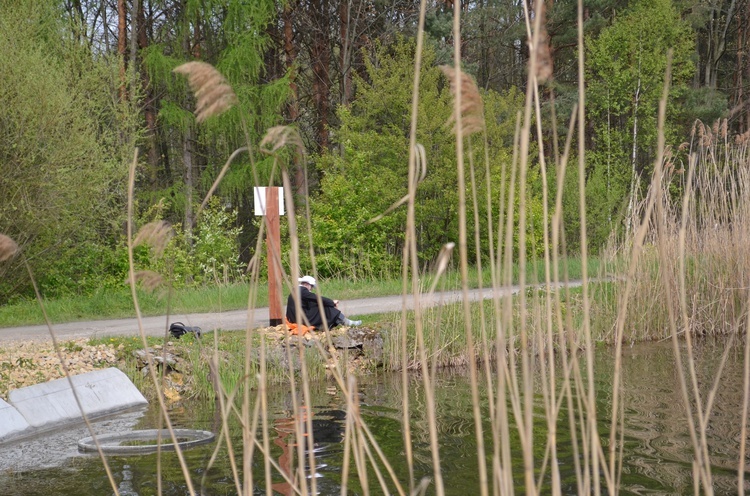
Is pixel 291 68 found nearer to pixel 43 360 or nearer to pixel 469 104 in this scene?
pixel 43 360

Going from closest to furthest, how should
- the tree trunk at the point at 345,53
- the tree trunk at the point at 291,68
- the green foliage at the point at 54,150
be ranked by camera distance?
the green foliage at the point at 54,150 → the tree trunk at the point at 291,68 → the tree trunk at the point at 345,53

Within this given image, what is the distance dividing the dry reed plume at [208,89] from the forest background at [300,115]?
9721 mm

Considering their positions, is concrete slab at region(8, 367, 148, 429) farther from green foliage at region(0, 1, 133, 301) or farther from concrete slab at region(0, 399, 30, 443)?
green foliage at region(0, 1, 133, 301)

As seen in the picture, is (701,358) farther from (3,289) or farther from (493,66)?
(493,66)

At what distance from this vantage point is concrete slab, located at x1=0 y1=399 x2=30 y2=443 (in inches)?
289

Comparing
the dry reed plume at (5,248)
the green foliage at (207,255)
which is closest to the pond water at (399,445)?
the dry reed plume at (5,248)

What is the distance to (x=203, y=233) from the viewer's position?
1927cm

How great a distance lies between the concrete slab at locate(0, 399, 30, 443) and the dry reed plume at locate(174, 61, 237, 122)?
5910mm

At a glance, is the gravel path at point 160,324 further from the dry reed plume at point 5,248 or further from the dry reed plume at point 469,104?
the dry reed plume at point 469,104

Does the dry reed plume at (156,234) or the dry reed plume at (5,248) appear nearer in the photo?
the dry reed plume at (5,248)

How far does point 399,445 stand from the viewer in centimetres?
709

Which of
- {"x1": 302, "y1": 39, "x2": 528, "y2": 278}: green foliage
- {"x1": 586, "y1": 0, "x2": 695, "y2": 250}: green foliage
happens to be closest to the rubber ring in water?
{"x1": 302, "y1": 39, "x2": 528, "y2": 278}: green foliage

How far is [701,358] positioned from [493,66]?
866 inches

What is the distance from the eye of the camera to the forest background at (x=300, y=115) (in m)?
16.5
